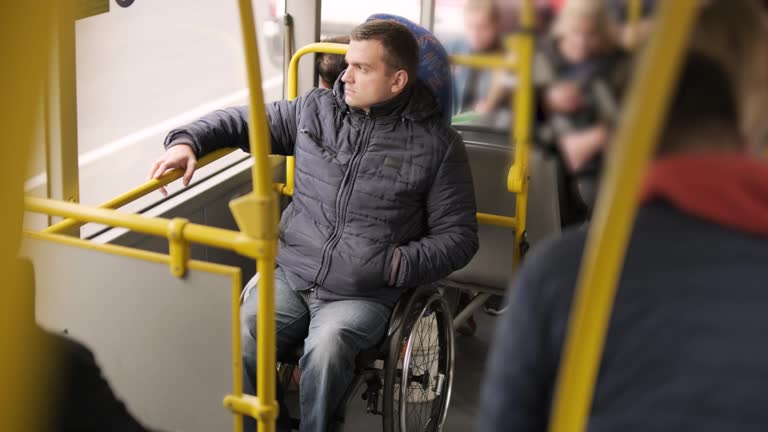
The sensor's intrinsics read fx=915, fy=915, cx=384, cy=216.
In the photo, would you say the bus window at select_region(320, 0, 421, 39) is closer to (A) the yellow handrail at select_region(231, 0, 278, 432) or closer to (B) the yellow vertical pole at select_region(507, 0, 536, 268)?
(A) the yellow handrail at select_region(231, 0, 278, 432)

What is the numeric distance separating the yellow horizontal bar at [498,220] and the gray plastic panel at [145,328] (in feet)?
3.85

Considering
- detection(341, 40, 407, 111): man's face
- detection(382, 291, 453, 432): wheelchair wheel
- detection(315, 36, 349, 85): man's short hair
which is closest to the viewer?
detection(382, 291, 453, 432): wheelchair wheel

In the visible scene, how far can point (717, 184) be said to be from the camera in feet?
2.36

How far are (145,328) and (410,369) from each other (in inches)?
32.2

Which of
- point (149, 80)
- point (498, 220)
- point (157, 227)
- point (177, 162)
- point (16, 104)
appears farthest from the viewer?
point (149, 80)

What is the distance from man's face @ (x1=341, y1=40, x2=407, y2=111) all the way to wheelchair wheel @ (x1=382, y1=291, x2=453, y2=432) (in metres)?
0.53

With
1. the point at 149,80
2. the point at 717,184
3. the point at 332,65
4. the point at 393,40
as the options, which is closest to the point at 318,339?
the point at 393,40

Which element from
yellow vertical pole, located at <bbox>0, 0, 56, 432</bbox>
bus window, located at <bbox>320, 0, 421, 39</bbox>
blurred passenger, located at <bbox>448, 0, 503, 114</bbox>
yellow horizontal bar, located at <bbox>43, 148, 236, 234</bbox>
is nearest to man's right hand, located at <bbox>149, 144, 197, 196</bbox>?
yellow horizontal bar, located at <bbox>43, 148, 236, 234</bbox>

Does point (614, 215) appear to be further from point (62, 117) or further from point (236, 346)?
point (62, 117)

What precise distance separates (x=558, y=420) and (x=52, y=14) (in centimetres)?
57

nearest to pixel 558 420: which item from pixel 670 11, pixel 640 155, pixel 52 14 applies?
pixel 640 155

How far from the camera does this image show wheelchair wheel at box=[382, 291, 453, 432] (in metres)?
2.24

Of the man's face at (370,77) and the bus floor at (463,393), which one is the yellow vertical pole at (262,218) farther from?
the bus floor at (463,393)

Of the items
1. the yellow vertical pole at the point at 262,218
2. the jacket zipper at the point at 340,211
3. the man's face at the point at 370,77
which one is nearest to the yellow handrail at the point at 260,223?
the yellow vertical pole at the point at 262,218
